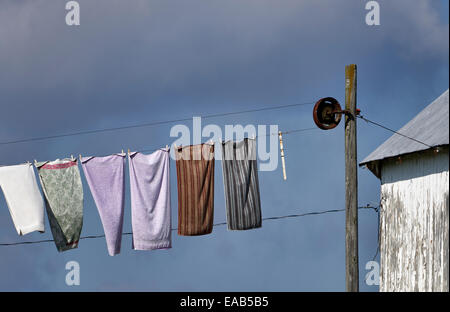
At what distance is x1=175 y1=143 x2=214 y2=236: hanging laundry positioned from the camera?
1712cm

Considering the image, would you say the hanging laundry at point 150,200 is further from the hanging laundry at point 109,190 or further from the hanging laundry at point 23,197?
the hanging laundry at point 23,197

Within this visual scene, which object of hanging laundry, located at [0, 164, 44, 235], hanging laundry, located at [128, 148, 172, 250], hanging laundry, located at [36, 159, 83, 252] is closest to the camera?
hanging laundry, located at [128, 148, 172, 250]

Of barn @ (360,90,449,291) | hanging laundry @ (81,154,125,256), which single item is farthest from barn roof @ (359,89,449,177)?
hanging laundry @ (81,154,125,256)

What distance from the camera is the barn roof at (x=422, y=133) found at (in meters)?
16.0

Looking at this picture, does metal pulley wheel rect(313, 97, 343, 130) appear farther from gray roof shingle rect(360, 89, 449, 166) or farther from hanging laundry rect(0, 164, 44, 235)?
hanging laundry rect(0, 164, 44, 235)

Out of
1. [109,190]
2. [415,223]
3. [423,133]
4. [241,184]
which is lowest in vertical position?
[415,223]

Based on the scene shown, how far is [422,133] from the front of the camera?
1677 centimetres

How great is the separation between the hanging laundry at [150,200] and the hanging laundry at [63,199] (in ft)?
4.72

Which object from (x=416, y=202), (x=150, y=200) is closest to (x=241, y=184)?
(x=150, y=200)

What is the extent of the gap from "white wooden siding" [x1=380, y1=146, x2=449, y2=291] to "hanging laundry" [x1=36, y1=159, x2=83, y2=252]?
23.6ft

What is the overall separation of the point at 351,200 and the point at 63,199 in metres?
6.91

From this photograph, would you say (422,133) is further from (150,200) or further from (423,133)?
(150,200)

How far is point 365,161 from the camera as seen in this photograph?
18.1 metres
